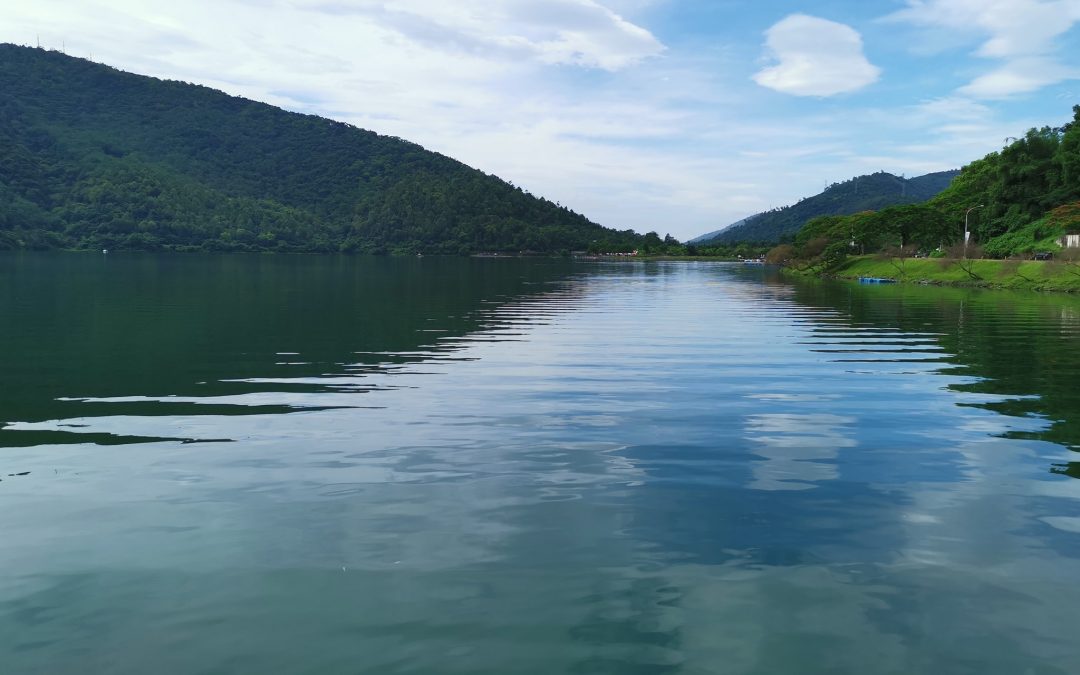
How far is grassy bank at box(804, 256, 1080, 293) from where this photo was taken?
74.1 meters

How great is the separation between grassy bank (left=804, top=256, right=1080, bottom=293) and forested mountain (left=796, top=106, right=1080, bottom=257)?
284 inches

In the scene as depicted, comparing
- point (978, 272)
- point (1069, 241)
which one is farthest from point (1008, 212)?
point (978, 272)

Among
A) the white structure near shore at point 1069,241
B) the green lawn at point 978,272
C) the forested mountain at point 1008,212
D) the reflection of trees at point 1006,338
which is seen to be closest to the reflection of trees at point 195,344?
the reflection of trees at point 1006,338

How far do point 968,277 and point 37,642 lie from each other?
3814 inches

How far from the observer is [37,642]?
7660mm

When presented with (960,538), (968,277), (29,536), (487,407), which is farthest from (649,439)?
(968,277)

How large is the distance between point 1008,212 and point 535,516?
132 m

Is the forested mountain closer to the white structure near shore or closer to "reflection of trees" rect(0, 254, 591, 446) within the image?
the white structure near shore

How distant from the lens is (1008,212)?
118562 millimetres

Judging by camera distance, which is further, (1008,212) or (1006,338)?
(1008,212)

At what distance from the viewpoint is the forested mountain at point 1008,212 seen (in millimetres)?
107688

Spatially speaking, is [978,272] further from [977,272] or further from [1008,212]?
[1008,212]

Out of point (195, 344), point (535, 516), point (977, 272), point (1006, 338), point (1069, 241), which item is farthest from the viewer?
point (1069, 241)

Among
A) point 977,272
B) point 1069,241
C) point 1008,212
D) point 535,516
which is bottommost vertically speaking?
point 535,516
